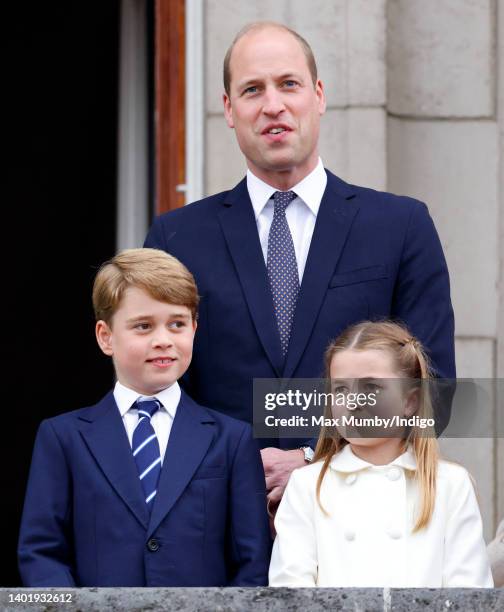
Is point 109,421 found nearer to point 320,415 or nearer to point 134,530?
point 134,530

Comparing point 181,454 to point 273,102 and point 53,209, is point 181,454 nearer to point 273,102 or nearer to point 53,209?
point 273,102

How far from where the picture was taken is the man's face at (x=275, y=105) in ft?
13.7

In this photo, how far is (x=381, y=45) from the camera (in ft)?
19.7

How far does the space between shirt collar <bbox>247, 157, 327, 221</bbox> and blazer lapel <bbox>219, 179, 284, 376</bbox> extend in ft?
0.08

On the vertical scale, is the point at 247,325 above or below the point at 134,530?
above

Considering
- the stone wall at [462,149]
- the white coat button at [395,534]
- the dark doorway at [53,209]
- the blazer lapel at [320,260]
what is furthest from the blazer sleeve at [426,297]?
the dark doorway at [53,209]

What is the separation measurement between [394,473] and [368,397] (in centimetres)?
19

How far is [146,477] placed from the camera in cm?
376

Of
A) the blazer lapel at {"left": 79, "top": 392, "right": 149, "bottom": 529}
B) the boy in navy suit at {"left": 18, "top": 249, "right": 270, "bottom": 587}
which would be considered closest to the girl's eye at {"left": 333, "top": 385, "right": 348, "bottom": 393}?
the boy in navy suit at {"left": 18, "top": 249, "right": 270, "bottom": 587}

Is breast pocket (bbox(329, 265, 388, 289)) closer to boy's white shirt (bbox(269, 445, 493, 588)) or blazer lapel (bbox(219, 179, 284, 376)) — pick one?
blazer lapel (bbox(219, 179, 284, 376))

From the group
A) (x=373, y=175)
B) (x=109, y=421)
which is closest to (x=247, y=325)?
(x=109, y=421)

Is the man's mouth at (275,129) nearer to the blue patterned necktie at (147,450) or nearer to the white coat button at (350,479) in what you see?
the blue patterned necktie at (147,450)

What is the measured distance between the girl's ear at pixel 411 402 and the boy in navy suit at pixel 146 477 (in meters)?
0.39

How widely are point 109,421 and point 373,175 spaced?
2.42 metres
